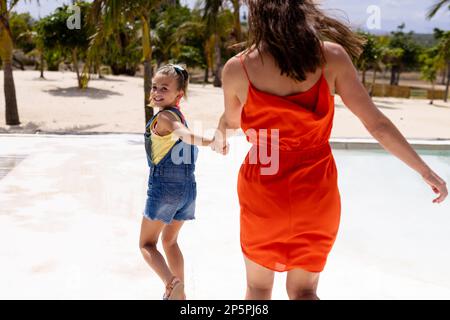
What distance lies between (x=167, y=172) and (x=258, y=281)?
91cm

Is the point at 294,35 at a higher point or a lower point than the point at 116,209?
higher

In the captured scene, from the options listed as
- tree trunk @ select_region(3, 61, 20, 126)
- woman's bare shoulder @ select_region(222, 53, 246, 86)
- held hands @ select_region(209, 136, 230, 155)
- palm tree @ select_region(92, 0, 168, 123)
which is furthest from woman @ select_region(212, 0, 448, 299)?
tree trunk @ select_region(3, 61, 20, 126)

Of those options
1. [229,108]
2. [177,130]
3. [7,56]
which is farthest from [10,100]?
[229,108]

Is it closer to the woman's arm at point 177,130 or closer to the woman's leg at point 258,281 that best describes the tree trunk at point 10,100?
the woman's arm at point 177,130

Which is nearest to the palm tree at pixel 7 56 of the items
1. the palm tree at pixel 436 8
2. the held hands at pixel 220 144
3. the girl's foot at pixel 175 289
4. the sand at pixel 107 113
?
the sand at pixel 107 113

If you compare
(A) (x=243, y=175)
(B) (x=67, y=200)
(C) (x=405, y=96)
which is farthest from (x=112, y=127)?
(C) (x=405, y=96)

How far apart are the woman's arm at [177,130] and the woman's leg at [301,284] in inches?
27.5

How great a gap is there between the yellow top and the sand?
22.1 feet

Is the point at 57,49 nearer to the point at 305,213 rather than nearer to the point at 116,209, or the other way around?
the point at 116,209

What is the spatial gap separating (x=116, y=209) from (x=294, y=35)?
3.59 metres

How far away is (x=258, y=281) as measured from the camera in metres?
1.98

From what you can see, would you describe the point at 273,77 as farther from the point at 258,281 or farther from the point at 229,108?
the point at 258,281

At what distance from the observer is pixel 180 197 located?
8.90 ft

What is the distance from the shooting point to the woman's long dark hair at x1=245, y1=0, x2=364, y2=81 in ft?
A: 5.57
